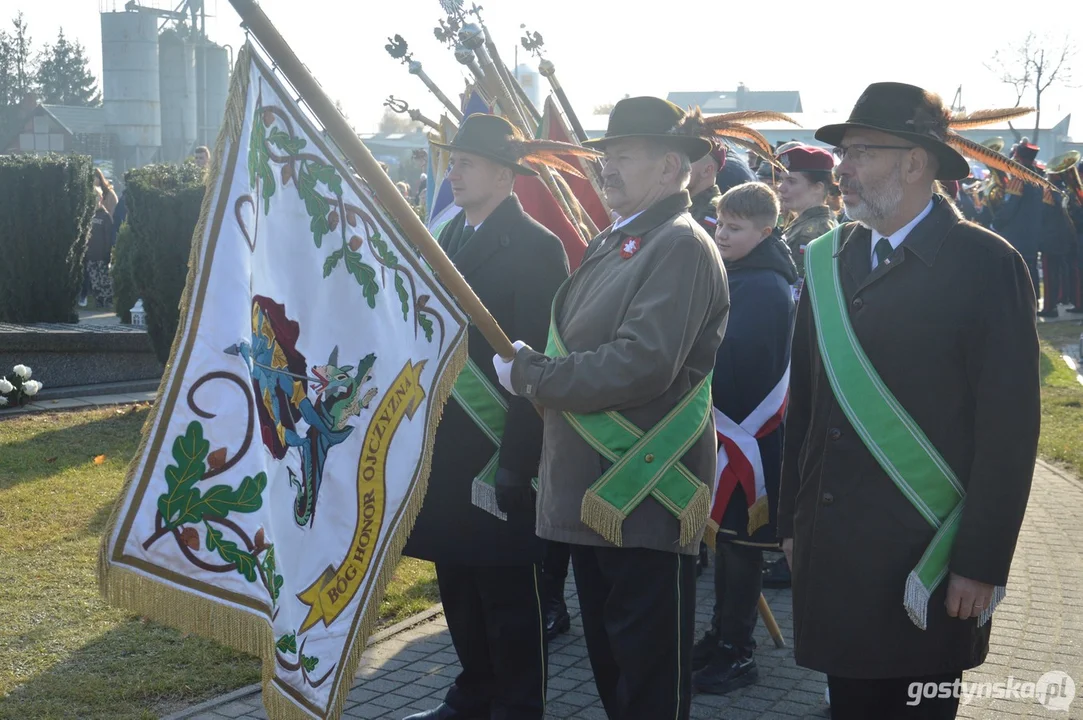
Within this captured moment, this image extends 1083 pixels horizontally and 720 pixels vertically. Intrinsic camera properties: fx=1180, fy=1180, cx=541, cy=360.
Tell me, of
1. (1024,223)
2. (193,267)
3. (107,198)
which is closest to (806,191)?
(193,267)

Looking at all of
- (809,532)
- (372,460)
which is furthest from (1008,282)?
(372,460)

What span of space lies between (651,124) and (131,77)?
177 ft

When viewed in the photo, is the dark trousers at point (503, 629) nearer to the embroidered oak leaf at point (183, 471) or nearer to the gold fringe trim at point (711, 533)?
the gold fringe trim at point (711, 533)

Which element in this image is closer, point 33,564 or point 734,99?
point 33,564

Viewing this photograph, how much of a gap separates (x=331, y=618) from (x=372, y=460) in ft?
1.46

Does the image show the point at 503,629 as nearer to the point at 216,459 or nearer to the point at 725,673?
the point at 725,673

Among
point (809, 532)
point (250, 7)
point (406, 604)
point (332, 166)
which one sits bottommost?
point (406, 604)

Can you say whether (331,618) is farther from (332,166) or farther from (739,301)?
(739,301)

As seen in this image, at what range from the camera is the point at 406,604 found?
18.4 feet

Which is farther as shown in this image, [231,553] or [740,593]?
[740,593]

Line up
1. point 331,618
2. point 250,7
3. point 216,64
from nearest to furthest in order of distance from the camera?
point 250,7, point 331,618, point 216,64

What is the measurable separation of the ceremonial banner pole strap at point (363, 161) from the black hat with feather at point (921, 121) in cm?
108

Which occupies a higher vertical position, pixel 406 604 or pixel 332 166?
pixel 332 166

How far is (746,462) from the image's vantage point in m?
4.63
